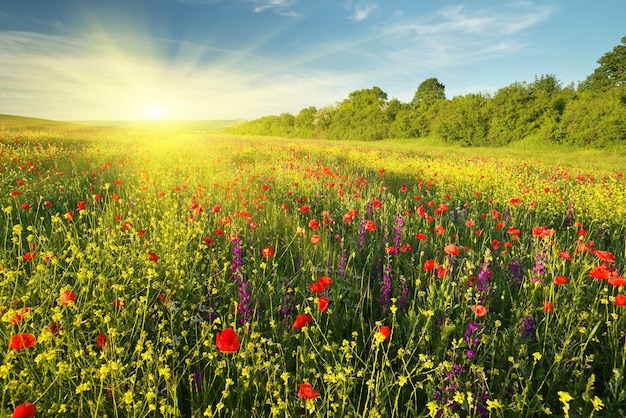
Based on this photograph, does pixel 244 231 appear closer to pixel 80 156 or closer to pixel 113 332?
pixel 113 332

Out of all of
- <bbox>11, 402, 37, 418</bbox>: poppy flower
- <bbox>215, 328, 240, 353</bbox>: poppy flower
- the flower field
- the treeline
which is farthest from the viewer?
the treeline

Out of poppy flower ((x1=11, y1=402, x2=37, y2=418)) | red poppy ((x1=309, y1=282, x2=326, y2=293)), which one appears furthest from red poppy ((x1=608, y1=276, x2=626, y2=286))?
poppy flower ((x1=11, y1=402, x2=37, y2=418))

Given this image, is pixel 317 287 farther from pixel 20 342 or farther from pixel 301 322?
pixel 20 342

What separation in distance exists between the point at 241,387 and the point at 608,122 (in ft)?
86.4

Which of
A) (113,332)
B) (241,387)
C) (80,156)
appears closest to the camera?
(113,332)

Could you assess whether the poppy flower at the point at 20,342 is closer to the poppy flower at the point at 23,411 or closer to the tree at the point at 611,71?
the poppy flower at the point at 23,411

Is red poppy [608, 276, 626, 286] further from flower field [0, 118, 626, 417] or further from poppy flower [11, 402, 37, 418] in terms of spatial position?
poppy flower [11, 402, 37, 418]

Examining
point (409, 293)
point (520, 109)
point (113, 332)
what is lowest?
point (409, 293)

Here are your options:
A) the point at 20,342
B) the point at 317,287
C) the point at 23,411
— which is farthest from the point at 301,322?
the point at 20,342

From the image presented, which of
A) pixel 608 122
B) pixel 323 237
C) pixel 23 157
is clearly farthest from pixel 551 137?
pixel 23 157

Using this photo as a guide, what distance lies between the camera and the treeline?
68.8 ft

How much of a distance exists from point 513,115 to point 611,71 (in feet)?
45.5

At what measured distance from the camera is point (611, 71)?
30312 mm

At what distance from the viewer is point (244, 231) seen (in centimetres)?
354
